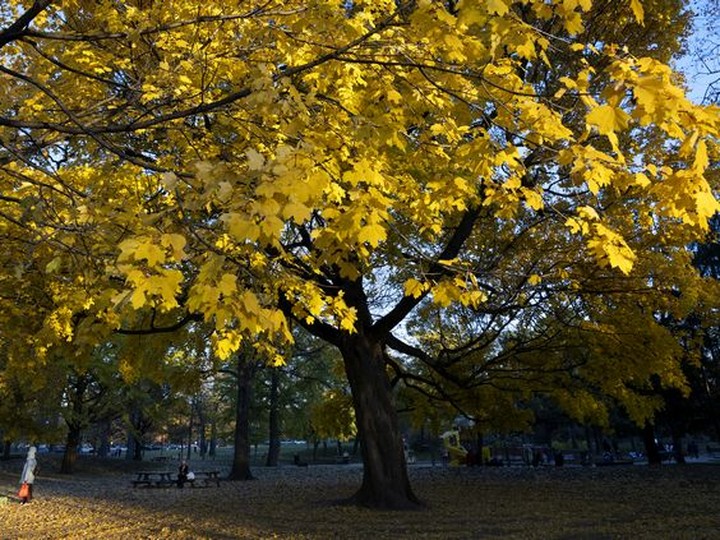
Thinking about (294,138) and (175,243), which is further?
(294,138)

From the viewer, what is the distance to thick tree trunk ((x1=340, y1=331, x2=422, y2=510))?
408 inches

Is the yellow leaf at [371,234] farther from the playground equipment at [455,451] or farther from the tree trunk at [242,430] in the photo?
the playground equipment at [455,451]

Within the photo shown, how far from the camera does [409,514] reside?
942 cm

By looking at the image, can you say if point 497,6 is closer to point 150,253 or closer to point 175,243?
point 175,243

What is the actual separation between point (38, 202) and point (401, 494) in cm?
822

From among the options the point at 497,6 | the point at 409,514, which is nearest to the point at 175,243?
the point at 497,6

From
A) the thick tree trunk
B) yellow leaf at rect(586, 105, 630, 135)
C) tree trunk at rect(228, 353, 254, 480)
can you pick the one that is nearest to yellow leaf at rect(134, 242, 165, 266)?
yellow leaf at rect(586, 105, 630, 135)

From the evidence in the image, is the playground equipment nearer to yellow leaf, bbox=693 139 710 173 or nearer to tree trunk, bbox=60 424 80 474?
tree trunk, bbox=60 424 80 474

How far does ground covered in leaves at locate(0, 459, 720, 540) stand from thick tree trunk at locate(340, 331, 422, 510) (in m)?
0.50

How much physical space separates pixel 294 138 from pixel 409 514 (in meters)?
7.91

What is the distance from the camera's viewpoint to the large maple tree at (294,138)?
263 centimetres

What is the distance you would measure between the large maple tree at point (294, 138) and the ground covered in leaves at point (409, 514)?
11.6 ft

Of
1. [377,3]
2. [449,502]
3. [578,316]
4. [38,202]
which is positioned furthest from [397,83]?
[578,316]

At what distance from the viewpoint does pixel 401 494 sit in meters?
10.4
